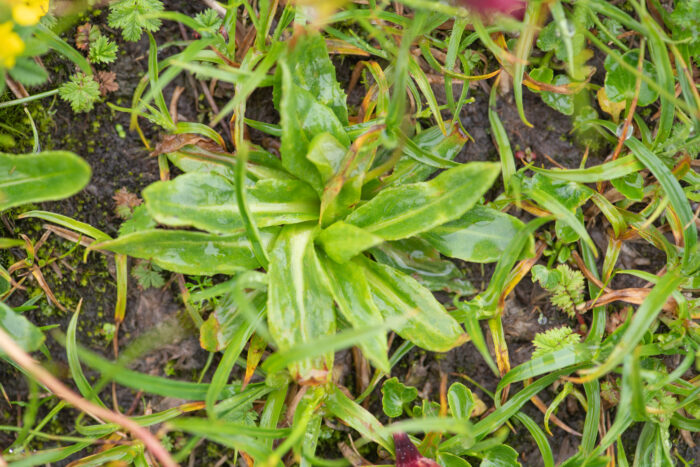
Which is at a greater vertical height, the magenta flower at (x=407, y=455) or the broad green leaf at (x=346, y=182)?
the broad green leaf at (x=346, y=182)

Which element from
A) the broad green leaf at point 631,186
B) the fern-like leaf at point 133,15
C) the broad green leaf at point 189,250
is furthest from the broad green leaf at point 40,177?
the broad green leaf at point 631,186

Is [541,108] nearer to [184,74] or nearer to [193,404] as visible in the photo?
[184,74]

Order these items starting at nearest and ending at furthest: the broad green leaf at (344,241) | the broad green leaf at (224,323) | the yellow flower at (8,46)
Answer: the yellow flower at (8,46) → the broad green leaf at (344,241) → the broad green leaf at (224,323)

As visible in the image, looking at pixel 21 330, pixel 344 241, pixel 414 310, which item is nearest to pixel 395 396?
pixel 414 310

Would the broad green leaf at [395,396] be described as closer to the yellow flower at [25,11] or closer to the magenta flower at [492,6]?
the magenta flower at [492,6]

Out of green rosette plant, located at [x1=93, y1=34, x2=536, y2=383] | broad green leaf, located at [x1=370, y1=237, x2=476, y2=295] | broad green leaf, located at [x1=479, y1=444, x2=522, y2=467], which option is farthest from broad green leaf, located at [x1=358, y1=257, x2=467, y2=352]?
broad green leaf, located at [x1=479, y1=444, x2=522, y2=467]

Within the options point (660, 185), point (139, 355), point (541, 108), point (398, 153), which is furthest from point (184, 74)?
point (660, 185)

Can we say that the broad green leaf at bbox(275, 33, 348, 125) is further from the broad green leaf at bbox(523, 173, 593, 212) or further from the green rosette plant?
the broad green leaf at bbox(523, 173, 593, 212)
